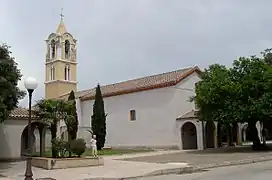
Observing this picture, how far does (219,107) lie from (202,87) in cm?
200

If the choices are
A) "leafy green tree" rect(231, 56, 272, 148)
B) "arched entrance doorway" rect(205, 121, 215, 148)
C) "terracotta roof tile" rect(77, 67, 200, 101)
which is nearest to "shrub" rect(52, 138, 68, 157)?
"leafy green tree" rect(231, 56, 272, 148)

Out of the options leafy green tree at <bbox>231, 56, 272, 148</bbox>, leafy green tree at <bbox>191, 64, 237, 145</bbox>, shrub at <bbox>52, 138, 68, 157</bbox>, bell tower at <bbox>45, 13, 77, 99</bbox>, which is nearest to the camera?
shrub at <bbox>52, 138, 68, 157</bbox>

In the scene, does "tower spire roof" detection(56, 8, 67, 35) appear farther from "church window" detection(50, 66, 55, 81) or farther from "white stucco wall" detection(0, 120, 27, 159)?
"white stucco wall" detection(0, 120, 27, 159)

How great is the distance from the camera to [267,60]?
32344 millimetres

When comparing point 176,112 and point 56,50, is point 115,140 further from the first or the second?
point 56,50

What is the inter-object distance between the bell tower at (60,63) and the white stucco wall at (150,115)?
25.3 meters

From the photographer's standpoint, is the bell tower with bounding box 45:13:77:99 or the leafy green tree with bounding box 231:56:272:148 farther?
the bell tower with bounding box 45:13:77:99

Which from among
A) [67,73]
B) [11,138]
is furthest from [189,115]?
[67,73]

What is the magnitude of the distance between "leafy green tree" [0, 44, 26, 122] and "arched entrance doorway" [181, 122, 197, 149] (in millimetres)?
20274

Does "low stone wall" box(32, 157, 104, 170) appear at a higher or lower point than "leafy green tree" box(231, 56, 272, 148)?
lower

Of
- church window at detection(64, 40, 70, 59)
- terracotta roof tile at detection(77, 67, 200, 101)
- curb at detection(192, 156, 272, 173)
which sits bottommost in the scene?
curb at detection(192, 156, 272, 173)

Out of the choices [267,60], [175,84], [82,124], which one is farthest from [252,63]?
[82,124]

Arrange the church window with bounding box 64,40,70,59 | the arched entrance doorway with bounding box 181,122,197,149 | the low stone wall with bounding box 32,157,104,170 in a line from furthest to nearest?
1. the church window with bounding box 64,40,70,59
2. the arched entrance doorway with bounding box 181,122,197,149
3. the low stone wall with bounding box 32,157,104,170

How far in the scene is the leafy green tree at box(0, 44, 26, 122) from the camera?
16750 millimetres
